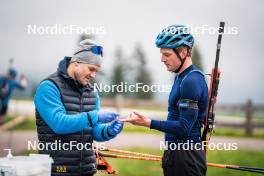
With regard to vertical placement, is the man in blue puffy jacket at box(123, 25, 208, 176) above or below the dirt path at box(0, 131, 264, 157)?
above

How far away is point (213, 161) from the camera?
909 cm

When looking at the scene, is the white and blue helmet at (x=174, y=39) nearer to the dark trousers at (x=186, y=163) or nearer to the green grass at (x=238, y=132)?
the dark trousers at (x=186, y=163)

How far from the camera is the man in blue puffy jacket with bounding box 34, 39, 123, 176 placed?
3496 mm

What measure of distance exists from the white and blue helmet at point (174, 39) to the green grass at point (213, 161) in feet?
15.4

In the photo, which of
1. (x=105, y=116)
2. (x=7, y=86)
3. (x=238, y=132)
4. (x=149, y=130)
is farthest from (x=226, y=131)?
(x=105, y=116)

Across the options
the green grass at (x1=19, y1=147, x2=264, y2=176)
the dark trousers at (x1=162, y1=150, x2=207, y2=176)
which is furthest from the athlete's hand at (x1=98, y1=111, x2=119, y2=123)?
the green grass at (x1=19, y1=147, x2=264, y2=176)

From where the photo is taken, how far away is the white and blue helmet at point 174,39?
3.48 meters

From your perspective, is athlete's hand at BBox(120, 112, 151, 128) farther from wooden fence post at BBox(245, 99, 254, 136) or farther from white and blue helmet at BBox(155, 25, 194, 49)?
wooden fence post at BBox(245, 99, 254, 136)

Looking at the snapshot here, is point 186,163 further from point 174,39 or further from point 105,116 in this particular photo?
point 174,39

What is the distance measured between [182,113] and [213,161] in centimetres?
592

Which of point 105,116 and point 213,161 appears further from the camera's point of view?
point 213,161

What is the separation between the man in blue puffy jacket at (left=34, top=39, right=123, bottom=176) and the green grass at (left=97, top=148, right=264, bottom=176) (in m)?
4.59

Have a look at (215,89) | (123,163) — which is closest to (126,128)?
(123,163)

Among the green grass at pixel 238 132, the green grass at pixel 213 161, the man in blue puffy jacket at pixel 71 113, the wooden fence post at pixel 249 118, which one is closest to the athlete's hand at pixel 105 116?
the man in blue puffy jacket at pixel 71 113
